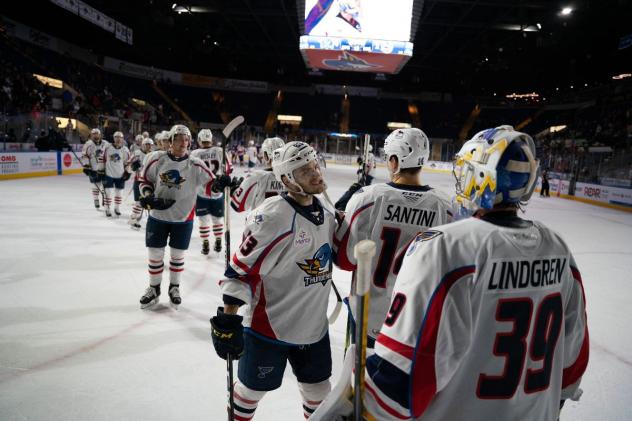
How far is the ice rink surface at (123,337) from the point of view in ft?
8.98

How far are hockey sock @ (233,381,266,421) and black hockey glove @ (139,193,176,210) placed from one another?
2522 mm

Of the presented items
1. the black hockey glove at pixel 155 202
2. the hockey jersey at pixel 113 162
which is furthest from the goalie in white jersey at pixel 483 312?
the hockey jersey at pixel 113 162

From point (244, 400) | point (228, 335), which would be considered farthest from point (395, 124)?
point (228, 335)

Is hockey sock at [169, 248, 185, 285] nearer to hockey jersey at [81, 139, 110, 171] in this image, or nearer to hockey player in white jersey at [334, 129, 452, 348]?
hockey player in white jersey at [334, 129, 452, 348]

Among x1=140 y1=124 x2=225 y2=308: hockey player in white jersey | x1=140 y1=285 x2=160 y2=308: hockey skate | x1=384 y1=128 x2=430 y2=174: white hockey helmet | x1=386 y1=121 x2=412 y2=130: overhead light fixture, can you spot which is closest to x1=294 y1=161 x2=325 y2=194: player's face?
x1=384 y1=128 x2=430 y2=174: white hockey helmet

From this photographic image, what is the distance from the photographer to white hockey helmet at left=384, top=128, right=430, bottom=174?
247cm

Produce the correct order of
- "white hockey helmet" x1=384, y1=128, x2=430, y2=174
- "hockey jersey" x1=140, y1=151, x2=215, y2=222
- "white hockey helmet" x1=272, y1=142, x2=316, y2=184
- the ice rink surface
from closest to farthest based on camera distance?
1. "white hockey helmet" x1=272, y1=142, x2=316, y2=184
2. "white hockey helmet" x1=384, y1=128, x2=430, y2=174
3. the ice rink surface
4. "hockey jersey" x1=140, y1=151, x2=215, y2=222

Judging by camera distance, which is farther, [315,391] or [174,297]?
[174,297]

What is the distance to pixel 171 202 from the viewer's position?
4270 millimetres

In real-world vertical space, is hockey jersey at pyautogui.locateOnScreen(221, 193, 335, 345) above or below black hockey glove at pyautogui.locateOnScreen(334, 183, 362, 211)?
below

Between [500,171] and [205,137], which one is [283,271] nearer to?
[500,171]

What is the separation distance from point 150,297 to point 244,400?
2.53 m

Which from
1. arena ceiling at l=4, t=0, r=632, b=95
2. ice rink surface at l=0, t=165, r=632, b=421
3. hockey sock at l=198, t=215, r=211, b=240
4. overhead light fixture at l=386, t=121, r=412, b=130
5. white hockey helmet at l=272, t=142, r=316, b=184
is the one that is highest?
arena ceiling at l=4, t=0, r=632, b=95

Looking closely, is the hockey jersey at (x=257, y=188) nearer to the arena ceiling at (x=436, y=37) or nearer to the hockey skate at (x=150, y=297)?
the hockey skate at (x=150, y=297)
